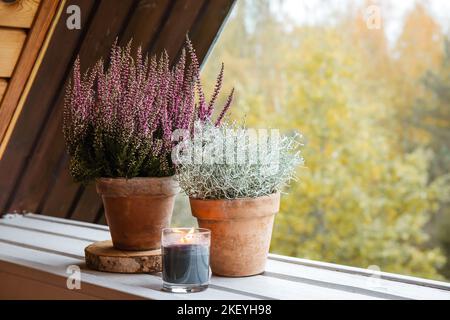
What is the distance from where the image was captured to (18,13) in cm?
200

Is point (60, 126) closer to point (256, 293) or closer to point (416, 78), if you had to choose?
point (256, 293)

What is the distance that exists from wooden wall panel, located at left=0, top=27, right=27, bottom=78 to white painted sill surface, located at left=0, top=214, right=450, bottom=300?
57cm

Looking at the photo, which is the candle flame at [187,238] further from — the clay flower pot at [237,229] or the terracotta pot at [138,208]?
the terracotta pot at [138,208]

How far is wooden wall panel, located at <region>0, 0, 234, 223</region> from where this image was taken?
2.21 m

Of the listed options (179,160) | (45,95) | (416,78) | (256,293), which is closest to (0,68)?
(45,95)

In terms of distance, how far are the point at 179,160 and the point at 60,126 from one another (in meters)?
0.96

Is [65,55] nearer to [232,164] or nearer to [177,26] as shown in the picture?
[177,26]

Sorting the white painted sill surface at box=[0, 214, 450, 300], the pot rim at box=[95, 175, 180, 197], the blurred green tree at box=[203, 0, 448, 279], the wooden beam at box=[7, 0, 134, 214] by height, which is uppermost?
the blurred green tree at box=[203, 0, 448, 279]

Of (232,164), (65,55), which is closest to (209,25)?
(65,55)

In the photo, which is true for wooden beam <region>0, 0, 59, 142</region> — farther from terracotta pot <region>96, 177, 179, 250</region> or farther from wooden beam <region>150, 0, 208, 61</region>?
terracotta pot <region>96, 177, 179, 250</region>

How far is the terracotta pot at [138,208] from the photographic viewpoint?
1.58m

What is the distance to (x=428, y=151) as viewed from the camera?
8.47 meters

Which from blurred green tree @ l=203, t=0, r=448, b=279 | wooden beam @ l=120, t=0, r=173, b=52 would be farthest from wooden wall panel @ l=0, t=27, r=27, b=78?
blurred green tree @ l=203, t=0, r=448, b=279

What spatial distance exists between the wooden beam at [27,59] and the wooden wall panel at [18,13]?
0.07 ft
